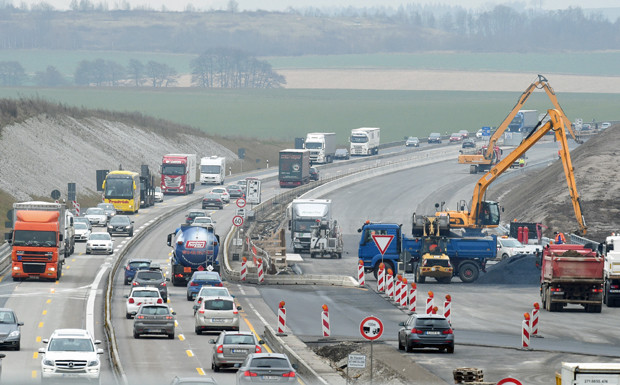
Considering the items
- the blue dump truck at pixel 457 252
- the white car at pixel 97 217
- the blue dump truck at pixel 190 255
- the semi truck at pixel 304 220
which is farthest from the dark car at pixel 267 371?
the white car at pixel 97 217

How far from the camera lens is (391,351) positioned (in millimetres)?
36594

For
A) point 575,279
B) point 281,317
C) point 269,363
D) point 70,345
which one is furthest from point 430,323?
point 575,279

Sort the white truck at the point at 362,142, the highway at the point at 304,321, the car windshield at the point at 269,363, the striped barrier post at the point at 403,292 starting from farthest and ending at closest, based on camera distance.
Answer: the white truck at the point at 362,142, the striped barrier post at the point at 403,292, the highway at the point at 304,321, the car windshield at the point at 269,363

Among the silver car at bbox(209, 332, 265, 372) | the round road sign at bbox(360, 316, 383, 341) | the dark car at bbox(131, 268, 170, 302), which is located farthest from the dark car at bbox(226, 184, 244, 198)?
the round road sign at bbox(360, 316, 383, 341)

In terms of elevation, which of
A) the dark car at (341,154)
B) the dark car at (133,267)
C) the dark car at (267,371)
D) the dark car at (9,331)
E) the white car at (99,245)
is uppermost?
the dark car at (267,371)

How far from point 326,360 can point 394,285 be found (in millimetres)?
18523

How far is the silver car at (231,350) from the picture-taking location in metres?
32.6

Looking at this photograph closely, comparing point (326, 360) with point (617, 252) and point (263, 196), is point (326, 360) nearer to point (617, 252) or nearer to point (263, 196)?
point (617, 252)

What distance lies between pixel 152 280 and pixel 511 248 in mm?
28209

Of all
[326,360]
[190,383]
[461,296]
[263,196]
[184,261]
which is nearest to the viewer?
[190,383]

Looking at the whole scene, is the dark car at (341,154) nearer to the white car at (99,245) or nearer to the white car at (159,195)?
the white car at (159,195)

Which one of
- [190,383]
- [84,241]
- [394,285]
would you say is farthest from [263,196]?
[190,383]

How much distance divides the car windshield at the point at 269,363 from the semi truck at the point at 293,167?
92004 mm

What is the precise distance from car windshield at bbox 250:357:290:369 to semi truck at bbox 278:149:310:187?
9200 centimetres
